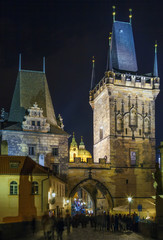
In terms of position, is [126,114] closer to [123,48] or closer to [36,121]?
[123,48]

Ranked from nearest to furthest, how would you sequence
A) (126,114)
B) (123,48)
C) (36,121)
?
(36,121) → (126,114) → (123,48)

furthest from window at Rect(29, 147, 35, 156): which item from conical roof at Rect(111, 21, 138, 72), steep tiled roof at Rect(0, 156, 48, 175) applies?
conical roof at Rect(111, 21, 138, 72)

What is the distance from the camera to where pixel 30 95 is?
41.0 m

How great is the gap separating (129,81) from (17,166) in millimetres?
21087

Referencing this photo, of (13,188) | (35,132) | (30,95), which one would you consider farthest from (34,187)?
(30,95)

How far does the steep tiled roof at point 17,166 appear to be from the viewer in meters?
25.8

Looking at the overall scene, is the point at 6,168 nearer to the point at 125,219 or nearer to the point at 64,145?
the point at 125,219

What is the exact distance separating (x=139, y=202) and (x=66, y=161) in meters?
Answer: 9.32

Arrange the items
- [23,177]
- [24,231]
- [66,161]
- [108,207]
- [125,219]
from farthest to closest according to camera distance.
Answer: [108,207]
[66,161]
[23,177]
[125,219]
[24,231]

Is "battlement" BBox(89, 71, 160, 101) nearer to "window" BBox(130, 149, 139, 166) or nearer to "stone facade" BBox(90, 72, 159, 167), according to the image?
"stone facade" BBox(90, 72, 159, 167)

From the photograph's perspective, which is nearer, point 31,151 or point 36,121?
point 31,151

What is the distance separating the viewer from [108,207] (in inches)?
1618

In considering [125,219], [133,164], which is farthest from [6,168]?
[133,164]

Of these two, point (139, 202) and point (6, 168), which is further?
point (139, 202)
